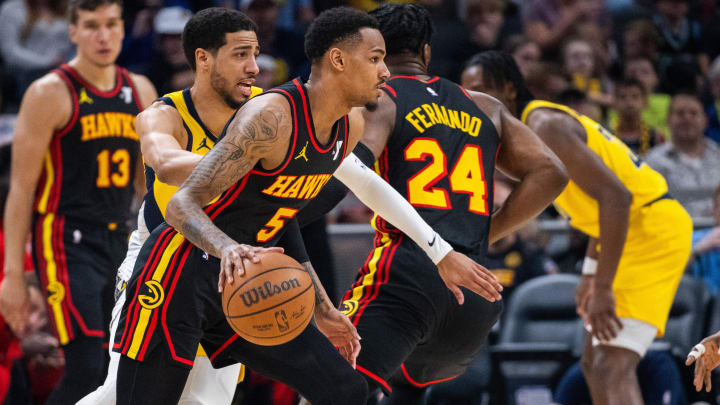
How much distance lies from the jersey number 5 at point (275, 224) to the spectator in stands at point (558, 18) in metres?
6.90

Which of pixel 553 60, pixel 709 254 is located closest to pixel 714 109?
pixel 553 60

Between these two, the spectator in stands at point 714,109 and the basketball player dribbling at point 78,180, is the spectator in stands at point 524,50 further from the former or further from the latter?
the basketball player dribbling at point 78,180

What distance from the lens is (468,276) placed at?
4098 mm

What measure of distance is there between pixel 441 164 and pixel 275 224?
90 centimetres

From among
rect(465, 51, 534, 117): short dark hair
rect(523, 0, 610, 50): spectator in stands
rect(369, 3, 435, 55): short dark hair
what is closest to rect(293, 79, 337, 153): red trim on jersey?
rect(369, 3, 435, 55): short dark hair

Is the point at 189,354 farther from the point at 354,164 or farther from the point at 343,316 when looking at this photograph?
the point at 354,164

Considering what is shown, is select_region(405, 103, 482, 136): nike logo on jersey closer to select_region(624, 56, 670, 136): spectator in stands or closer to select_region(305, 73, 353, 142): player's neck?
select_region(305, 73, 353, 142): player's neck

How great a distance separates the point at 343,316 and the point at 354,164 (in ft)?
2.02

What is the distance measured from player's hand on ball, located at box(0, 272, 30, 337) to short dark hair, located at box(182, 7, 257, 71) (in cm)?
198

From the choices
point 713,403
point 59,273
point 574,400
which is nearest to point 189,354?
point 59,273

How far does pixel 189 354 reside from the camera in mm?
3854

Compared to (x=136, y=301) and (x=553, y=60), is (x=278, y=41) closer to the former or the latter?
(x=553, y=60)

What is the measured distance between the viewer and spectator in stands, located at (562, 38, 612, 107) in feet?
32.8

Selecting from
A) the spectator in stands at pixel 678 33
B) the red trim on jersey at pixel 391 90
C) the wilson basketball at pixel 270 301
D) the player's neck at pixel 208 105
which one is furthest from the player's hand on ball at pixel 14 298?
the spectator in stands at pixel 678 33
